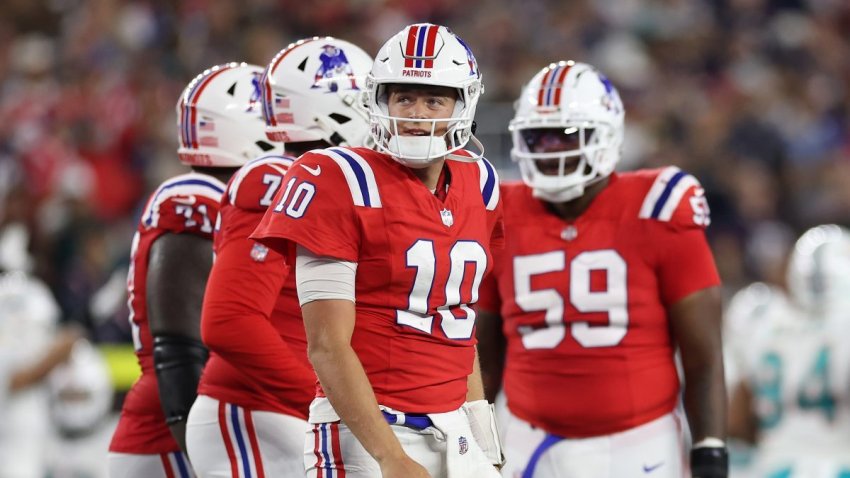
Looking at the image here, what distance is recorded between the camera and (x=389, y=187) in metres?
3.10

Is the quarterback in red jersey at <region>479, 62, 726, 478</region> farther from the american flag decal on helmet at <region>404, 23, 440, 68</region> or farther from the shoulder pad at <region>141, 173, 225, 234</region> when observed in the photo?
the american flag decal on helmet at <region>404, 23, 440, 68</region>

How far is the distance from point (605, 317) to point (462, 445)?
1.12 m

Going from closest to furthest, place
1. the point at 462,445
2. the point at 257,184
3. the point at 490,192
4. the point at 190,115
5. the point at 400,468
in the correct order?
1. the point at 400,468
2. the point at 462,445
3. the point at 490,192
4. the point at 257,184
5. the point at 190,115

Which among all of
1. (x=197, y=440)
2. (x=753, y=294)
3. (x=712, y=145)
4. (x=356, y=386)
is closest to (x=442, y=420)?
(x=356, y=386)

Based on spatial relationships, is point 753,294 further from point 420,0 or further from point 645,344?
point 420,0

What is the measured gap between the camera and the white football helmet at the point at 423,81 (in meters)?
3.13

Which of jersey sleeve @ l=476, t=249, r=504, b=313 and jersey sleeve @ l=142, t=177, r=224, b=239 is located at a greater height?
jersey sleeve @ l=142, t=177, r=224, b=239

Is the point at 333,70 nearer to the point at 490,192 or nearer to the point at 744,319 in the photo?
the point at 490,192

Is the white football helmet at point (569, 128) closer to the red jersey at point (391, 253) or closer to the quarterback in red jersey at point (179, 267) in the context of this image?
the quarterback in red jersey at point (179, 267)

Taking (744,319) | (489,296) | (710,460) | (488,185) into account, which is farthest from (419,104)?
(744,319)

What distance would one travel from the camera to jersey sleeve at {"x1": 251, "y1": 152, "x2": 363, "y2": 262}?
2.97 metres

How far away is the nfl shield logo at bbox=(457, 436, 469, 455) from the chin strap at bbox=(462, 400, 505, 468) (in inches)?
4.5

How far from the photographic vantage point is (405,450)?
303 centimetres

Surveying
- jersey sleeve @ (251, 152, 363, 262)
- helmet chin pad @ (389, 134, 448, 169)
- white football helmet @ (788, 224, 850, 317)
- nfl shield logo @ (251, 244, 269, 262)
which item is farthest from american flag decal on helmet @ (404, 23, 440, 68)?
white football helmet @ (788, 224, 850, 317)
